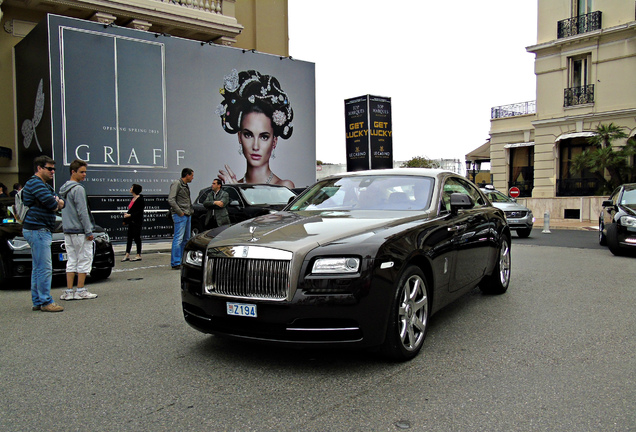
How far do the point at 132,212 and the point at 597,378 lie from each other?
10.1 metres

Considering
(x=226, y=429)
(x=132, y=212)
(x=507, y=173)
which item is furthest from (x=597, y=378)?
(x=507, y=173)

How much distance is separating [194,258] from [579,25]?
27882mm

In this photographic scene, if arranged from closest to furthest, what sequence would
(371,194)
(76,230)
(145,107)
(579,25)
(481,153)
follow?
(371,194) < (76,230) < (145,107) < (579,25) < (481,153)

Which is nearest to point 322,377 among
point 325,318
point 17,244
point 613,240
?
point 325,318

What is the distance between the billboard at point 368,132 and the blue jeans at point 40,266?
19.1 meters

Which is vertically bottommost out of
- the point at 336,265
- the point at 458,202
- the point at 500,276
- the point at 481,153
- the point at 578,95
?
the point at 500,276

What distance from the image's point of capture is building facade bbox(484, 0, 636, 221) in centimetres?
2495

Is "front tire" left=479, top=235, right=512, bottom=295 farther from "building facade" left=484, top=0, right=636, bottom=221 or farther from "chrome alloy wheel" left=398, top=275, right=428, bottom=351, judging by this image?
"building facade" left=484, top=0, right=636, bottom=221

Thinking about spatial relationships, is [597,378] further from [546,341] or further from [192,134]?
[192,134]

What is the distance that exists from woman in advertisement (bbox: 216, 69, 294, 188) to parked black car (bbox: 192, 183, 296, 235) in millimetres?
4030

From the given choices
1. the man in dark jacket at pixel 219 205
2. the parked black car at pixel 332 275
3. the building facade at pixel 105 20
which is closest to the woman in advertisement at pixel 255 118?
the building facade at pixel 105 20

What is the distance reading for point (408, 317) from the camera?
420 cm

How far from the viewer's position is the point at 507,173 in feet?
108

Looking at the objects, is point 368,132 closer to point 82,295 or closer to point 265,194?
point 265,194
